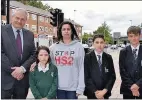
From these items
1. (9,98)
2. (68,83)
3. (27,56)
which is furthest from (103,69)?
(9,98)

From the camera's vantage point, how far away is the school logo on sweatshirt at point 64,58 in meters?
4.36

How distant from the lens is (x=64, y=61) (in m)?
4.38

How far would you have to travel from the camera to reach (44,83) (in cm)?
434

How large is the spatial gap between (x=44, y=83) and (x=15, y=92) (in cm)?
48

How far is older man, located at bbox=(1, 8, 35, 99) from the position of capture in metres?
4.29

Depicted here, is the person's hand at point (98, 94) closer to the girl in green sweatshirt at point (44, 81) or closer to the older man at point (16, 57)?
the girl in green sweatshirt at point (44, 81)

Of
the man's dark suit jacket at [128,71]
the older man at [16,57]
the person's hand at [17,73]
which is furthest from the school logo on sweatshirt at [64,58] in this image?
the man's dark suit jacket at [128,71]

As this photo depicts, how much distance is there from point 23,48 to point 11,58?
25 cm

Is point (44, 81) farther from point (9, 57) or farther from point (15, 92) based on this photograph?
point (9, 57)

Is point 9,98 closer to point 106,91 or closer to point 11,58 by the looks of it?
point 11,58

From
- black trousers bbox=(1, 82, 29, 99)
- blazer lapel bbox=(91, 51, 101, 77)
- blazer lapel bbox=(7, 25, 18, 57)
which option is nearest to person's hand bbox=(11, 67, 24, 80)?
black trousers bbox=(1, 82, 29, 99)

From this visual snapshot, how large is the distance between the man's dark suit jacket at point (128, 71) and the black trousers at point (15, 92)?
63.2 inches

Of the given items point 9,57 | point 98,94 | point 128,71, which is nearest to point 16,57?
point 9,57

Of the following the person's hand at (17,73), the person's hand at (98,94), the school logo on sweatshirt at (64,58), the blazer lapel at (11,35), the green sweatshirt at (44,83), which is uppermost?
the blazer lapel at (11,35)
